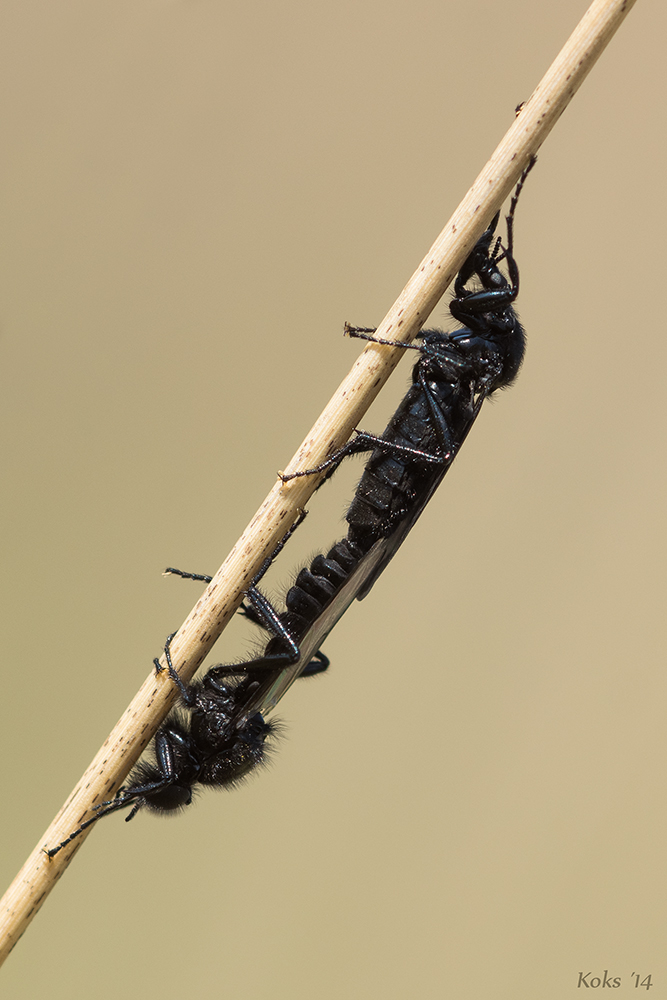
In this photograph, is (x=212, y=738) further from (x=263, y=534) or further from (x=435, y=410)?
(x=435, y=410)

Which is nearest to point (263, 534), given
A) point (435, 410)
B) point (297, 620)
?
point (297, 620)

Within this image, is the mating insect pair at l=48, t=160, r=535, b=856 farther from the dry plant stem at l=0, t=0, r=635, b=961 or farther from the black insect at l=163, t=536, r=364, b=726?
the dry plant stem at l=0, t=0, r=635, b=961

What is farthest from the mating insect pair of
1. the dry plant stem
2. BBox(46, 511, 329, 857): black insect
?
the dry plant stem

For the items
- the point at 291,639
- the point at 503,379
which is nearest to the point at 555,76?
the point at 503,379

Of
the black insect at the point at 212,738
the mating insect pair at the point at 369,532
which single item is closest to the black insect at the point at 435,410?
the mating insect pair at the point at 369,532

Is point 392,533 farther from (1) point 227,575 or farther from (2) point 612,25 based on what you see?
(2) point 612,25

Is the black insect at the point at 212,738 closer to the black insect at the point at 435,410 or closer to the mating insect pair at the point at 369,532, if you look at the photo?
the mating insect pair at the point at 369,532
